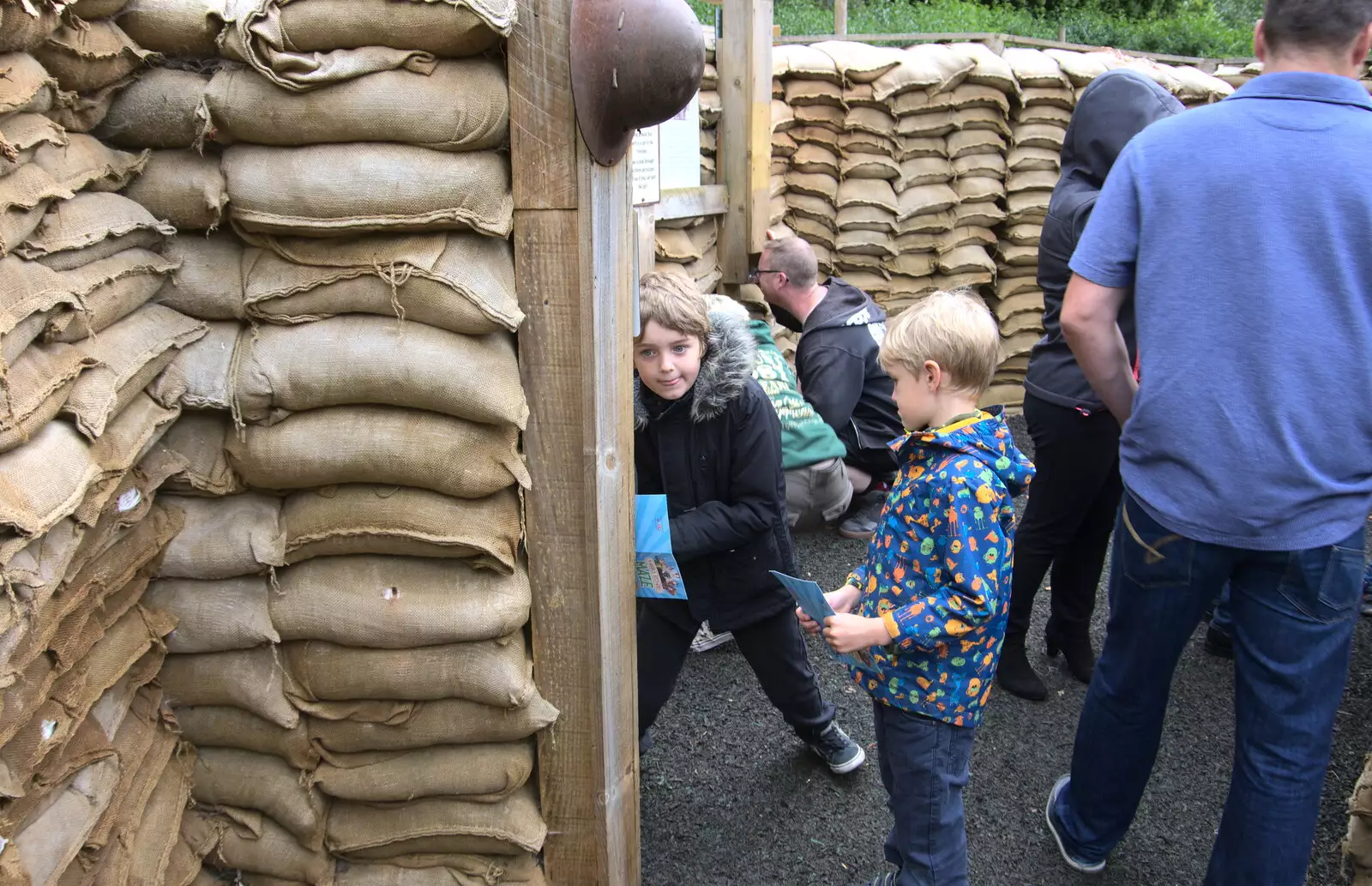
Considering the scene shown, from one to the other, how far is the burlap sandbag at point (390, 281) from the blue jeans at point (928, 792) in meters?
1.23

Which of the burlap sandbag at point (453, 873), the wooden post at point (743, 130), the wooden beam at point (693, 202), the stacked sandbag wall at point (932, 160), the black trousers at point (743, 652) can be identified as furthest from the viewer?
the stacked sandbag wall at point (932, 160)

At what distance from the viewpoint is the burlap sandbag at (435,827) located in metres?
2.22

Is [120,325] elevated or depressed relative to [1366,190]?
depressed

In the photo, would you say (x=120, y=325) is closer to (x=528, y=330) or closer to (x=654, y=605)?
(x=528, y=330)

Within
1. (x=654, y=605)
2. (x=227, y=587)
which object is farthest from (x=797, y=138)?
(x=227, y=587)

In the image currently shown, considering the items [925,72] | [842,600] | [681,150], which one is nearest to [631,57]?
[842,600]

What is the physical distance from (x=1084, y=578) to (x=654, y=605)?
1613mm

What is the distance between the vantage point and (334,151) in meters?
1.87

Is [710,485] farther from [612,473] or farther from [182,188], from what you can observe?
[182,188]

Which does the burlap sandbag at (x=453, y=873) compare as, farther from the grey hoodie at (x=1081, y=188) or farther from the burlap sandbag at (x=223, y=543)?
the grey hoodie at (x=1081, y=188)

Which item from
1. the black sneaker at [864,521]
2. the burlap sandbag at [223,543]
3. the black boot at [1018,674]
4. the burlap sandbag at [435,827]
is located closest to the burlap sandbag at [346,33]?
the burlap sandbag at [223,543]

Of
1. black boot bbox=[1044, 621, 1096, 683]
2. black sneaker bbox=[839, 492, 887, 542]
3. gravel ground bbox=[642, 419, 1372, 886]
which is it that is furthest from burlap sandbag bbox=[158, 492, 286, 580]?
black sneaker bbox=[839, 492, 887, 542]

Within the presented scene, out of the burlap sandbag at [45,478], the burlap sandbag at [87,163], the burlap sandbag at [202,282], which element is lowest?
the burlap sandbag at [45,478]

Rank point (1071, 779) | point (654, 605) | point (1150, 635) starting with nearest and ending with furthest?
point (1150, 635) → point (1071, 779) → point (654, 605)
